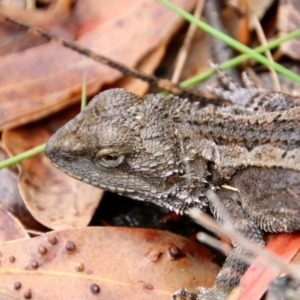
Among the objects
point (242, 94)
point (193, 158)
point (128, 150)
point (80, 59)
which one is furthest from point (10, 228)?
point (242, 94)

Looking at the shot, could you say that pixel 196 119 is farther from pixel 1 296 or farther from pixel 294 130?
pixel 1 296

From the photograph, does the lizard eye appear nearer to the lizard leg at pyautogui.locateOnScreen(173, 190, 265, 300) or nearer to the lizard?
the lizard

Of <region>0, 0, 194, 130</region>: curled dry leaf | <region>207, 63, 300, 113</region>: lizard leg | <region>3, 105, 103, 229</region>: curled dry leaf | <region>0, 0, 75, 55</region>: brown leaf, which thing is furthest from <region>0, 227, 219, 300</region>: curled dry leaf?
<region>0, 0, 75, 55</region>: brown leaf

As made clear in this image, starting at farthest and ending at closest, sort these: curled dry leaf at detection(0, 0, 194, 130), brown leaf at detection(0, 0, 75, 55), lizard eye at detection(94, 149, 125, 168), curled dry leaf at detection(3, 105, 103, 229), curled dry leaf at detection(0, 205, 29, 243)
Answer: brown leaf at detection(0, 0, 75, 55) < curled dry leaf at detection(0, 0, 194, 130) < curled dry leaf at detection(3, 105, 103, 229) < curled dry leaf at detection(0, 205, 29, 243) < lizard eye at detection(94, 149, 125, 168)

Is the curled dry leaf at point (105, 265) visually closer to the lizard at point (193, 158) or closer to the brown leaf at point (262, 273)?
the lizard at point (193, 158)

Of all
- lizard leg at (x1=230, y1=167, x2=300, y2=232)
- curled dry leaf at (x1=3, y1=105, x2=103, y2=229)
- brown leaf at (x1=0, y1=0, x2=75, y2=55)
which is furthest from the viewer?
brown leaf at (x1=0, y1=0, x2=75, y2=55)

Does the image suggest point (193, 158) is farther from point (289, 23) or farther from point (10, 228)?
point (289, 23)
